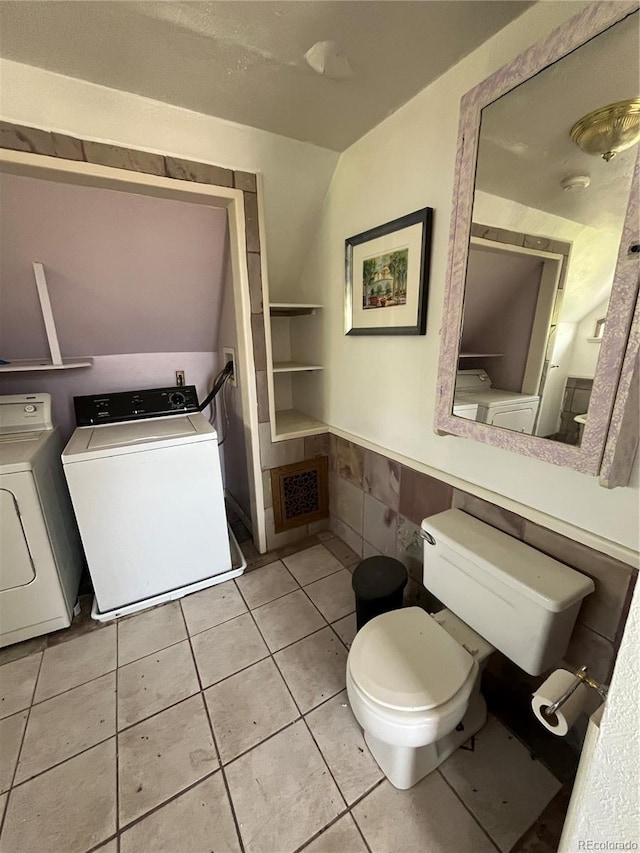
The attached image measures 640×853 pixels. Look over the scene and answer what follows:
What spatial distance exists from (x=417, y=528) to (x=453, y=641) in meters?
0.52

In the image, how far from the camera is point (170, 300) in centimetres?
204

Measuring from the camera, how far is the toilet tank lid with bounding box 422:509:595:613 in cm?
98

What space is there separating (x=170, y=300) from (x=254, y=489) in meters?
1.24

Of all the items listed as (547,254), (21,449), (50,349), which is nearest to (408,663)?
(547,254)

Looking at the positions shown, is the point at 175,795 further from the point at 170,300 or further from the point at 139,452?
the point at 170,300

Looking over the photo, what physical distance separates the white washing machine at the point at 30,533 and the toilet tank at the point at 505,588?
1651 millimetres

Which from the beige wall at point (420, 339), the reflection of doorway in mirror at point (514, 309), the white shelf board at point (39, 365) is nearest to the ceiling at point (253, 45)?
the beige wall at point (420, 339)

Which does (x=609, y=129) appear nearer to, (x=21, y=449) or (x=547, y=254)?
(x=547, y=254)

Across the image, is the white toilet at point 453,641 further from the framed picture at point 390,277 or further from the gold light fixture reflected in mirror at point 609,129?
the gold light fixture reflected in mirror at point 609,129

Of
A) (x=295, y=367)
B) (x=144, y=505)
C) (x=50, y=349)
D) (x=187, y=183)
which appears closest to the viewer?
(x=187, y=183)

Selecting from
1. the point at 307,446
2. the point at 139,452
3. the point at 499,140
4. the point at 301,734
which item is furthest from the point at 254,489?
the point at 499,140

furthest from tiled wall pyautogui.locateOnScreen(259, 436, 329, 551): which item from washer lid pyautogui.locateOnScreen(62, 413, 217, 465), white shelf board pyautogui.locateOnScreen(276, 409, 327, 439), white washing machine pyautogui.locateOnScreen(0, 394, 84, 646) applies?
white washing machine pyautogui.locateOnScreen(0, 394, 84, 646)

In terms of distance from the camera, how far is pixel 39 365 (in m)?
1.86

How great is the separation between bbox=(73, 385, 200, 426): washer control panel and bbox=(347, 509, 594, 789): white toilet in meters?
1.67
